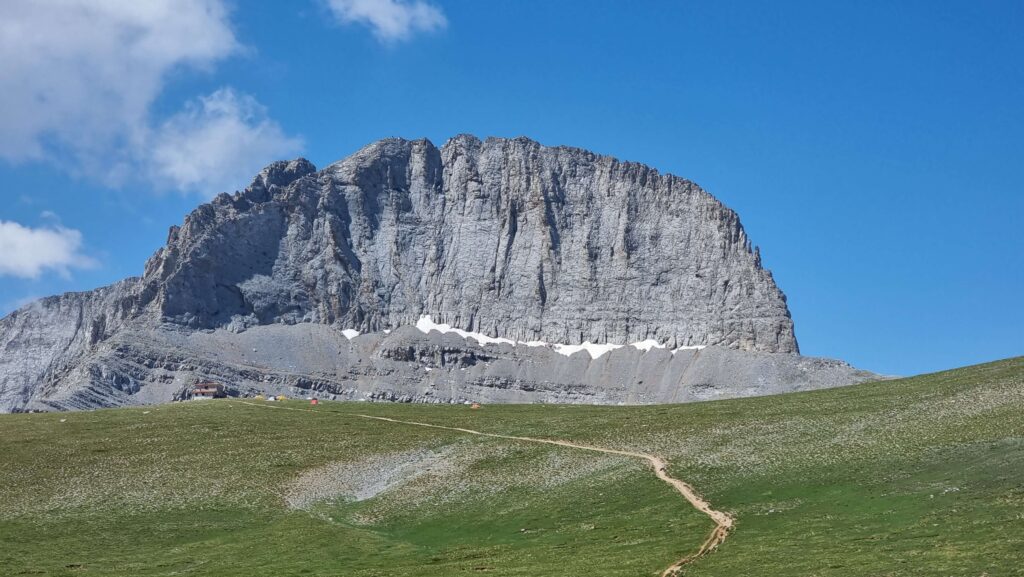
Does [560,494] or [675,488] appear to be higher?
[675,488]

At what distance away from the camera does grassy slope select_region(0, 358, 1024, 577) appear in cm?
4703

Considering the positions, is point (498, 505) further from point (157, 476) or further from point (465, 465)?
point (157, 476)

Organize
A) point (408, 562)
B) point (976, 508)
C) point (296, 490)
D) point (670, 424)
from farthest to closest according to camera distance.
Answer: point (670, 424)
point (296, 490)
point (408, 562)
point (976, 508)

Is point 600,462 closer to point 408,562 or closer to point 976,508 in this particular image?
point 408,562

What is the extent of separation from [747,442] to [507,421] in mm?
29765

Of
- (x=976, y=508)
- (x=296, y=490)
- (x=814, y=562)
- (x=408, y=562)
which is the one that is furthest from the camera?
(x=296, y=490)

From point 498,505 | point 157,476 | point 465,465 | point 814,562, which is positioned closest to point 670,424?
point 465,465

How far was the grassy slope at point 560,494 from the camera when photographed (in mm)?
47031

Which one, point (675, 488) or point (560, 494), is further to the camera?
point (560, 494)

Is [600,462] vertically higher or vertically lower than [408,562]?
higher

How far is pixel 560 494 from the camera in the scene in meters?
65.2

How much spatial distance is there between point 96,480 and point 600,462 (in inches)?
1333

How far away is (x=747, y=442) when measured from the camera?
75.1 m

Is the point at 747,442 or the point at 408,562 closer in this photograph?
the point at 408,562
